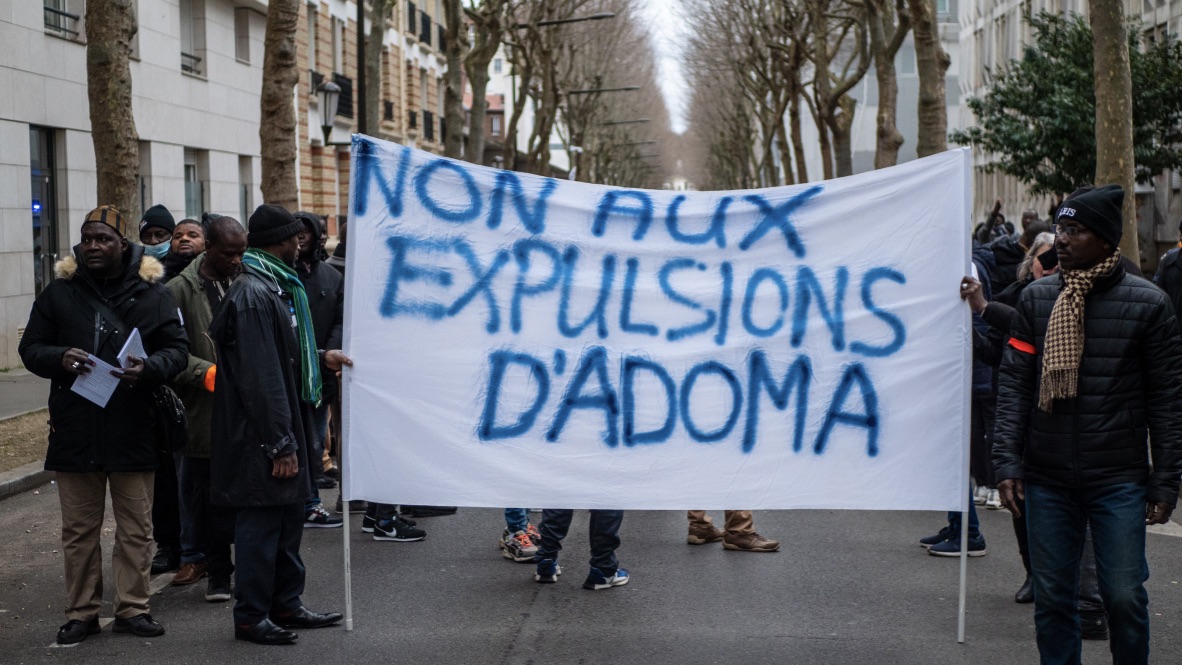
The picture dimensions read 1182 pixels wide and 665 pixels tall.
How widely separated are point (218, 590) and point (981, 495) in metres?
5.52

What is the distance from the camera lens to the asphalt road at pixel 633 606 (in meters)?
5.81

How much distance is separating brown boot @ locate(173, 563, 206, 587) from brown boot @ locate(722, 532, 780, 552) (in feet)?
9.73

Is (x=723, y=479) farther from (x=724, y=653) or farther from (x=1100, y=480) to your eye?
(x=1100, y=480)

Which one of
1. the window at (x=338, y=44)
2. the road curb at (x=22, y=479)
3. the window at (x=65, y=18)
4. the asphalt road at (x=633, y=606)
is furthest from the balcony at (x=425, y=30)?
the asphalt road at (x=633, y=606)

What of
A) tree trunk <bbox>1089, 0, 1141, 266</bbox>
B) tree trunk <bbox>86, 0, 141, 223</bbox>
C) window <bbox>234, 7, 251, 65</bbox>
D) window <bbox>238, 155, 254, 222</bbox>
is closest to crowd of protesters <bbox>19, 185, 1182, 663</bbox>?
tree trunk <bbox>86, 0, 141, 223</bbox>

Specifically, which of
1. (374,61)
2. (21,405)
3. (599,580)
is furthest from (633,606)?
(374,61)

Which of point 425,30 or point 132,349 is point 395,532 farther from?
point 425,30

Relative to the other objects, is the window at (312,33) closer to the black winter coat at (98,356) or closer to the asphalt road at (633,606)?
the asphalt road at (633,606)

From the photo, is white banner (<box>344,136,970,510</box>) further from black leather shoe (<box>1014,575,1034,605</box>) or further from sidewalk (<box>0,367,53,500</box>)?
sidewalk (<box>0,367,53,500</box>)

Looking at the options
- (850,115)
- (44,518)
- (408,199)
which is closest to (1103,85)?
(408,199)

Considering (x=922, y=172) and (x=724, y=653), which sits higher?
(x=922, y=172)

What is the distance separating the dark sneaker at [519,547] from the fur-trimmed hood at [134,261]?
252 cm

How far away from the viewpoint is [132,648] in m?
5.91

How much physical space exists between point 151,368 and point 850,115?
2512cm
